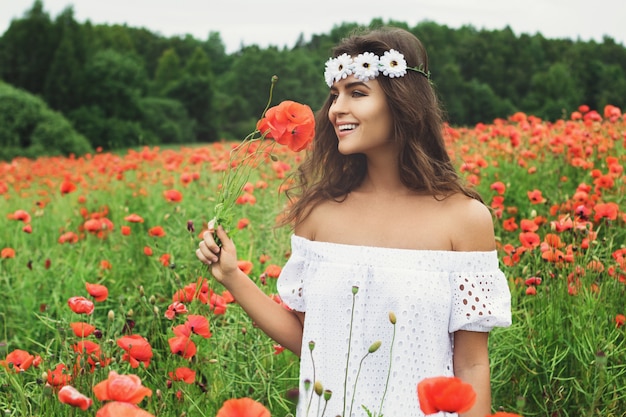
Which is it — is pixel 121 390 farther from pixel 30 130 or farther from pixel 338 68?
pixel 30 130

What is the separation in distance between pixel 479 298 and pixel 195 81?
36386mm

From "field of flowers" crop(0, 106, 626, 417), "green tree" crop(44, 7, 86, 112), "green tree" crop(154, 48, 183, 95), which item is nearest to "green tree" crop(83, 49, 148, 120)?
"green tree" crop(44, 7, 86, 112)

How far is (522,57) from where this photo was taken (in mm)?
40625

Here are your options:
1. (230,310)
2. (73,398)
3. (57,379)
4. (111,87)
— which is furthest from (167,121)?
(73,398)

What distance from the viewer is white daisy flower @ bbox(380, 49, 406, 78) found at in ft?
6.04

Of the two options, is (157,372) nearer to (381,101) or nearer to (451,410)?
(381,101)

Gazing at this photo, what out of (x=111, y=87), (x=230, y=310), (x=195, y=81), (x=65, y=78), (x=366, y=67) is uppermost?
(x=65, y=78)

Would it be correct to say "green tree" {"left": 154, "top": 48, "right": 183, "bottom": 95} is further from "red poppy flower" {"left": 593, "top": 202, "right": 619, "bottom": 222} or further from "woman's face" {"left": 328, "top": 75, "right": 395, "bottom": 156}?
→ "woman's face" {"left": 328, "top": 75, "right": 395, "bottom": 156}

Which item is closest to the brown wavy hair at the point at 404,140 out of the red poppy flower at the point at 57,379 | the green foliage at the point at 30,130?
the red poppy flower at the point at 57,379

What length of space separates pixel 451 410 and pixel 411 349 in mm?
744

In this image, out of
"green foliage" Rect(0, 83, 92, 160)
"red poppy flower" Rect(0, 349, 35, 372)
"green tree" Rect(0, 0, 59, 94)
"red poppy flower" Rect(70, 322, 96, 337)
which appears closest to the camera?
"red poppy flower" Rect(0, 349, 35, 372)

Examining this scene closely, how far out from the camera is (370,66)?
6.03 ft

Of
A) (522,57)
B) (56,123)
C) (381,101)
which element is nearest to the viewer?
(381,101)

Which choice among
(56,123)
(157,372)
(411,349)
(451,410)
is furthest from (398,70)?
(56,123)
